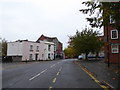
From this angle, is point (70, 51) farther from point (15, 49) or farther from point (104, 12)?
point (104, 12)

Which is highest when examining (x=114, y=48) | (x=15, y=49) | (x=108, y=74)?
(x=114, y=48)

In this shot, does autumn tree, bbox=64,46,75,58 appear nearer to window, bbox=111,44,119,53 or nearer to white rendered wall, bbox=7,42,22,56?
white rendered wall, bbox=7,42,22,56

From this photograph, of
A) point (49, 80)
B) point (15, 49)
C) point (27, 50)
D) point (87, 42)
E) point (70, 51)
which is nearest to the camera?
point (49, 80)

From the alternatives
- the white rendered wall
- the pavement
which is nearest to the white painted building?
the white rendered wall

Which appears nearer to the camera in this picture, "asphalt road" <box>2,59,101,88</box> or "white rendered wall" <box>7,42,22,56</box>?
"asphalt road" <box>2,59,101,88</box>

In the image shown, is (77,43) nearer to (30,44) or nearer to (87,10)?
(30,44)

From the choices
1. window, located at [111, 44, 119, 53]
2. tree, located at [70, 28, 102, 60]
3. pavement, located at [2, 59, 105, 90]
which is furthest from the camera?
tree, located at [70, 28, 102, 60]

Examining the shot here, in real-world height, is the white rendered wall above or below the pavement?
above

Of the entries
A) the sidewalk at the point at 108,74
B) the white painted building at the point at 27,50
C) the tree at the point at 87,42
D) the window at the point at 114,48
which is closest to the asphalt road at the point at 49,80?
the sidewalk at the point at 108,74

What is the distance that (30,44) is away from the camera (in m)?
59.9

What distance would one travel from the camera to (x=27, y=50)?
58.5 metres

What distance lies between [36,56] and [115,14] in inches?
2029

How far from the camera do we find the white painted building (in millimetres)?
56869

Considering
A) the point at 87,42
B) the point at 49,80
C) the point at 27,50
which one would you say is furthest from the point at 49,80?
the point at 27,50
